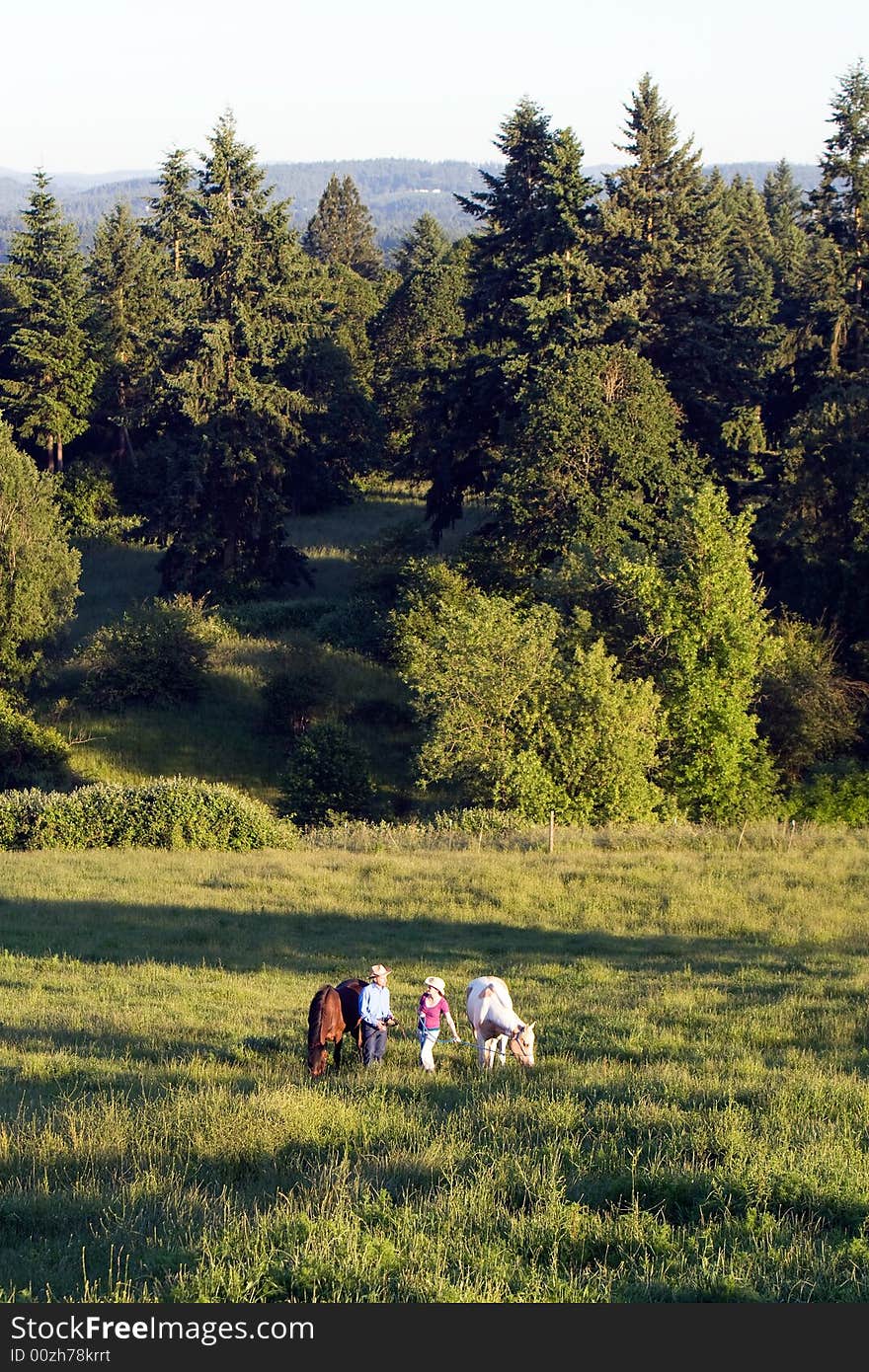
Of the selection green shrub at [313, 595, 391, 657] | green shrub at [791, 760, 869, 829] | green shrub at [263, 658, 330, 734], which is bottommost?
green shrub at [791, 760, 869, 829]

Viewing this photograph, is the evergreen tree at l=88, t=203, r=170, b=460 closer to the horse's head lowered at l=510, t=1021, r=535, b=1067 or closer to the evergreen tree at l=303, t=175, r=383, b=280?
the evergreen tree at l=303, t=175, r=383, b=280

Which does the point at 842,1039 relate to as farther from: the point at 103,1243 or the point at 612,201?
the point at 612,201

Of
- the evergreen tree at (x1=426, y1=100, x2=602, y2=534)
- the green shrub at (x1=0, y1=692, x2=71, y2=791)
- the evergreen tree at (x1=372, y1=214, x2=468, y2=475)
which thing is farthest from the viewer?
the evergreen tree at (x1=372, y1=214, x2=468, y2=475)

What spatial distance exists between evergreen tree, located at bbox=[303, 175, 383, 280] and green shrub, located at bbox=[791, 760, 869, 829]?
3473 inches

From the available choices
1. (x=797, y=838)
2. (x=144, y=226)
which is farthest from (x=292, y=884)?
(x=144, y=226)

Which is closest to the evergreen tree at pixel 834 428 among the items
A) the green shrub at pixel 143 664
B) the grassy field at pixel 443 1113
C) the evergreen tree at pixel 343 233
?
the green shrub at pixel 143 664

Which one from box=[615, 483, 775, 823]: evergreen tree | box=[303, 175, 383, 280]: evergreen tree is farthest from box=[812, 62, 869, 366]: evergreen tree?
box=[303, 175, 383, 280]: evergreen tree

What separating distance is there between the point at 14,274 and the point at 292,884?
58.9 metres

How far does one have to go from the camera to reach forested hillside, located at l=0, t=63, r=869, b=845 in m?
39.0

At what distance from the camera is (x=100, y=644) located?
1911 inches

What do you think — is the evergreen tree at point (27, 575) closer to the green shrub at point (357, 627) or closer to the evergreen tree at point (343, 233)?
the green shrub at point (357, 627)

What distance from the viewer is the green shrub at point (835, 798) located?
3984cm

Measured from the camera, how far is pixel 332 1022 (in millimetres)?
12547

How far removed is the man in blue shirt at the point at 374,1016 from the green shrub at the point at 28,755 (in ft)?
105
